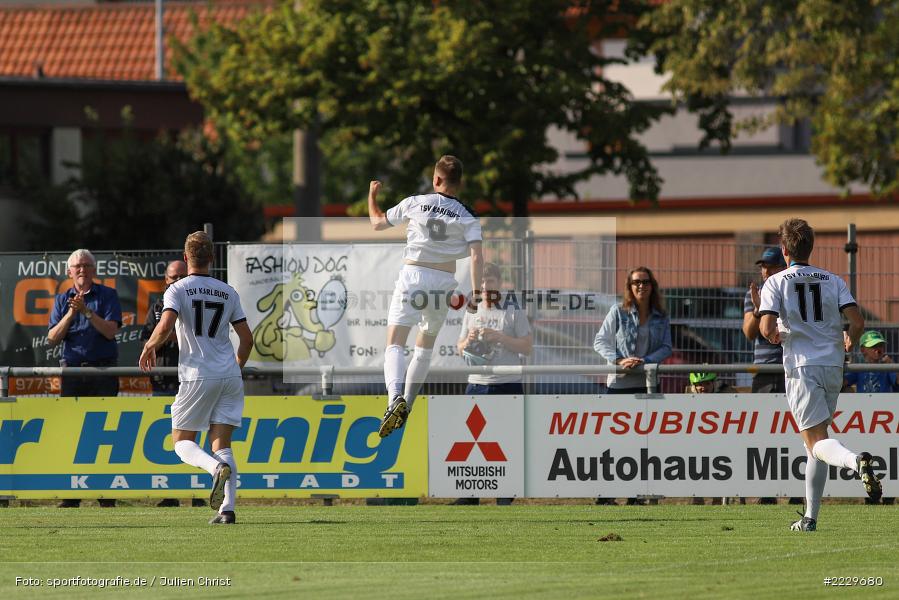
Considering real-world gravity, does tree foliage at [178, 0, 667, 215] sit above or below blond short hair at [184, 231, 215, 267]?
above

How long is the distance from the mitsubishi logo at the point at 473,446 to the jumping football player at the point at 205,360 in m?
2.88

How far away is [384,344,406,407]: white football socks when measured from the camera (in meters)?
12.8

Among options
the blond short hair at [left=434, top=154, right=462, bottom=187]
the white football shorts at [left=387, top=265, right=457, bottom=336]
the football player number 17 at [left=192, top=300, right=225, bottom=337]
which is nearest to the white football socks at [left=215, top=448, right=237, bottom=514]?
the football player number 17 at [left=192, top=300, right=225, bottom=337]

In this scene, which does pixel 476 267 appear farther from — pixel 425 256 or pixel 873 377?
pixel 873 377

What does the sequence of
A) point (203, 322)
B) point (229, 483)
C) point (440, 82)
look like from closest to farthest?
1. point (203, 322)
2. point (229, 483)
3. point (440, 82)

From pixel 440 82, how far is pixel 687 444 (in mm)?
16639

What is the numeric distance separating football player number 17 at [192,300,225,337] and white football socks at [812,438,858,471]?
430 centimetres

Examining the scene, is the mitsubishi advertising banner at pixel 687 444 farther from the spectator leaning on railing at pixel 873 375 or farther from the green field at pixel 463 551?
the green field at pixel 463 551

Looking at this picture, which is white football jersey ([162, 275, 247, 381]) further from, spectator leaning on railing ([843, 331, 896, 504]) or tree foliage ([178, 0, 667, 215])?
tree foliage ([178, 0, 667, 215])

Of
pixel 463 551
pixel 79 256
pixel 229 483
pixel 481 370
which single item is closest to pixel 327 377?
pixel 481 370

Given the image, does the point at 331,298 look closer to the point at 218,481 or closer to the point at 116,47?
the point at 218,481

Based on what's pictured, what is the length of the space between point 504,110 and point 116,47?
2505 cm

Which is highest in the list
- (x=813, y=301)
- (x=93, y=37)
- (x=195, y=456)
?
(x=93, y=37)

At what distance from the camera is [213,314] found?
12.0 m
